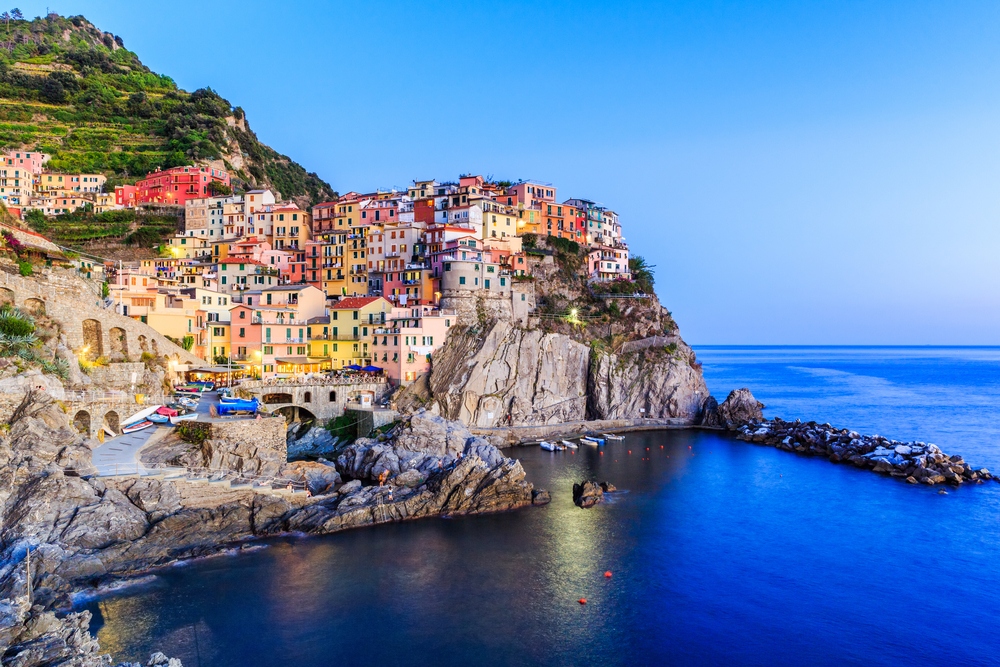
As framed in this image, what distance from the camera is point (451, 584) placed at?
2520cm

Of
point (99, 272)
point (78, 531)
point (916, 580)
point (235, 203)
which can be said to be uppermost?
point (235, 203)

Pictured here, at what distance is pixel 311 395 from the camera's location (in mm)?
45844

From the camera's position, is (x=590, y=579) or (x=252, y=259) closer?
(x=590, y=579)

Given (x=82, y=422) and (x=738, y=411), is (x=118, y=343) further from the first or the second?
(x=738, y=411)

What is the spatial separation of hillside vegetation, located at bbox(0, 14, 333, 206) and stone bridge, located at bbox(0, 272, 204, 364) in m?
49.0

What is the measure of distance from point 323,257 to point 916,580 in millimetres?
54904

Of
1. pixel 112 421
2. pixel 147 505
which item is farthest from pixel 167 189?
pixel 147 505

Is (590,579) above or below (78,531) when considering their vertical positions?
below

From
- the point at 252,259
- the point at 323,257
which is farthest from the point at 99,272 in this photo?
the point at 323,257

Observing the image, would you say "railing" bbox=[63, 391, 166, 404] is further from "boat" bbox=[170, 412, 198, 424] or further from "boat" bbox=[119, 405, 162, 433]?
"boat" bbox=[170, 412, 198, 424]

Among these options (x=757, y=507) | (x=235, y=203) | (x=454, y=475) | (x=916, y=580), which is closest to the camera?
(x=916, y=580)

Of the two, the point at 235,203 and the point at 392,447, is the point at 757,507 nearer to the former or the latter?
the point at 392,447

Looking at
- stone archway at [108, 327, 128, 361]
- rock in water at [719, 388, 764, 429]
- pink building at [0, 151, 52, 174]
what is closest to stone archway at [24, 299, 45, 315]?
stone archway at [108, 327, 128, 361]

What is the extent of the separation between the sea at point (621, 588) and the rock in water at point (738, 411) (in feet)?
57.2
